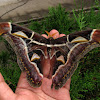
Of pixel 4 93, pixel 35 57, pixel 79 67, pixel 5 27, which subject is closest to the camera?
pixel 4 93

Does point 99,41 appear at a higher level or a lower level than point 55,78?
higher

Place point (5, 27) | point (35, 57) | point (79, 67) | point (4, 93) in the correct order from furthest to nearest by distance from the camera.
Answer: point (79, 67) < point (35, 57) < point (5, 27) < point (4, 93)

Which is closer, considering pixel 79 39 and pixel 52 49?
pixel 79 39

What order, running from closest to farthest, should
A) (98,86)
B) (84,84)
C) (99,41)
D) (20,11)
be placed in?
(99,41) → (84,84) → (98,86) → (20,11)

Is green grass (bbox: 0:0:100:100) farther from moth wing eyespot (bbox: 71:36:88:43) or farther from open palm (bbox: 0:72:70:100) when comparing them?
moth wing eyespot (bbox: 71:36:88:43)

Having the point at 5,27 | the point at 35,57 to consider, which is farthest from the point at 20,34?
the point at 35,57

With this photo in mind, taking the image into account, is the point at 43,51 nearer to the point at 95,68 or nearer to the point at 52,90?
the point at 52,90

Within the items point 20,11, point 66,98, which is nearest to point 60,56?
point 66,98

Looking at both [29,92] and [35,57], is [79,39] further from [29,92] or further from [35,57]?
[29,92]
